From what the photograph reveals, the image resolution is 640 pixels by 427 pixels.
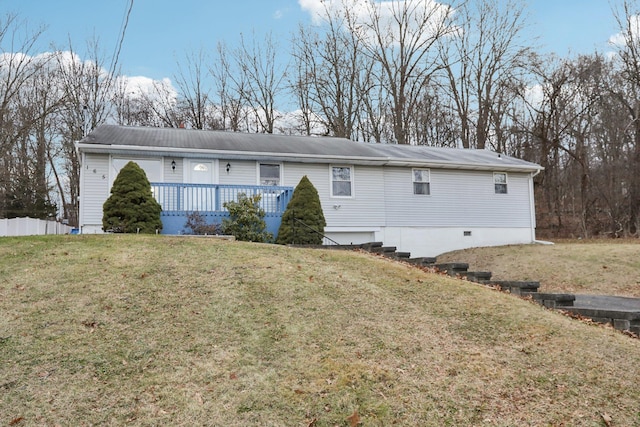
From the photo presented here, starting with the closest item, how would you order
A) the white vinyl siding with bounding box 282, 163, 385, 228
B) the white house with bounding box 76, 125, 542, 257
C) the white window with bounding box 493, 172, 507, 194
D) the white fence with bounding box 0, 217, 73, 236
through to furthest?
the white house with bounding box 76, 125, 542, 257, the white vinyl siding with bounding box 282, 163, 385, 228, the white fence with bounding box 0, 217, 73, 236, the white window with bounding box 493, 172, 507, 194

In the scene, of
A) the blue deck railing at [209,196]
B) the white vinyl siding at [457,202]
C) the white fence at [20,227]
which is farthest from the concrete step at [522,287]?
the white fence at [20,227]

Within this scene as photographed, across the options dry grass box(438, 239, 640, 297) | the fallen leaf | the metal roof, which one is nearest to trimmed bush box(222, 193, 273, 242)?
the metal roof

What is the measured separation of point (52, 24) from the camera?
2267cm

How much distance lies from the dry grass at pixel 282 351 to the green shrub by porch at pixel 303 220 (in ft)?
17.7

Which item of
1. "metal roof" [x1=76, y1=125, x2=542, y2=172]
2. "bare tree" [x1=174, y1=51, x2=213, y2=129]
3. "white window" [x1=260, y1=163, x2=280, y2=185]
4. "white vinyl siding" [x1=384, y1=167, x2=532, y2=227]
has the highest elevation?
"bare tree" [x1=174, y1=51, x2=213, y2=129]

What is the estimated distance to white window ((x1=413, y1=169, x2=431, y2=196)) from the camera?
1744 centimetres

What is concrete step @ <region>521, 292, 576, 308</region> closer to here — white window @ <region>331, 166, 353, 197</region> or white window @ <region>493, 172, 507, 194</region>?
white window @ <region>331, 166, 353, 197</region>

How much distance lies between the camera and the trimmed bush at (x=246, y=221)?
13500mm

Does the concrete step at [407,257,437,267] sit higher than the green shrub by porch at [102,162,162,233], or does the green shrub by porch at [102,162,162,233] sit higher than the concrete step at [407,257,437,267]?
the green shrub by porch at [102,162,162,233]

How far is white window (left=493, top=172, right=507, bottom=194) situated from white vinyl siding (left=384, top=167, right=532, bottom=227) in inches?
7.7

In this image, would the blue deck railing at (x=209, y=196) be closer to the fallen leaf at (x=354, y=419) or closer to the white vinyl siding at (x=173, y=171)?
the white vinyl siding at (x=173, y=171)

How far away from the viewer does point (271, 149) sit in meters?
16.0

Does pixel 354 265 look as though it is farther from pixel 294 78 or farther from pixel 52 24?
pixel 294 78

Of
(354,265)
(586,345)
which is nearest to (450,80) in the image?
(354,265)
